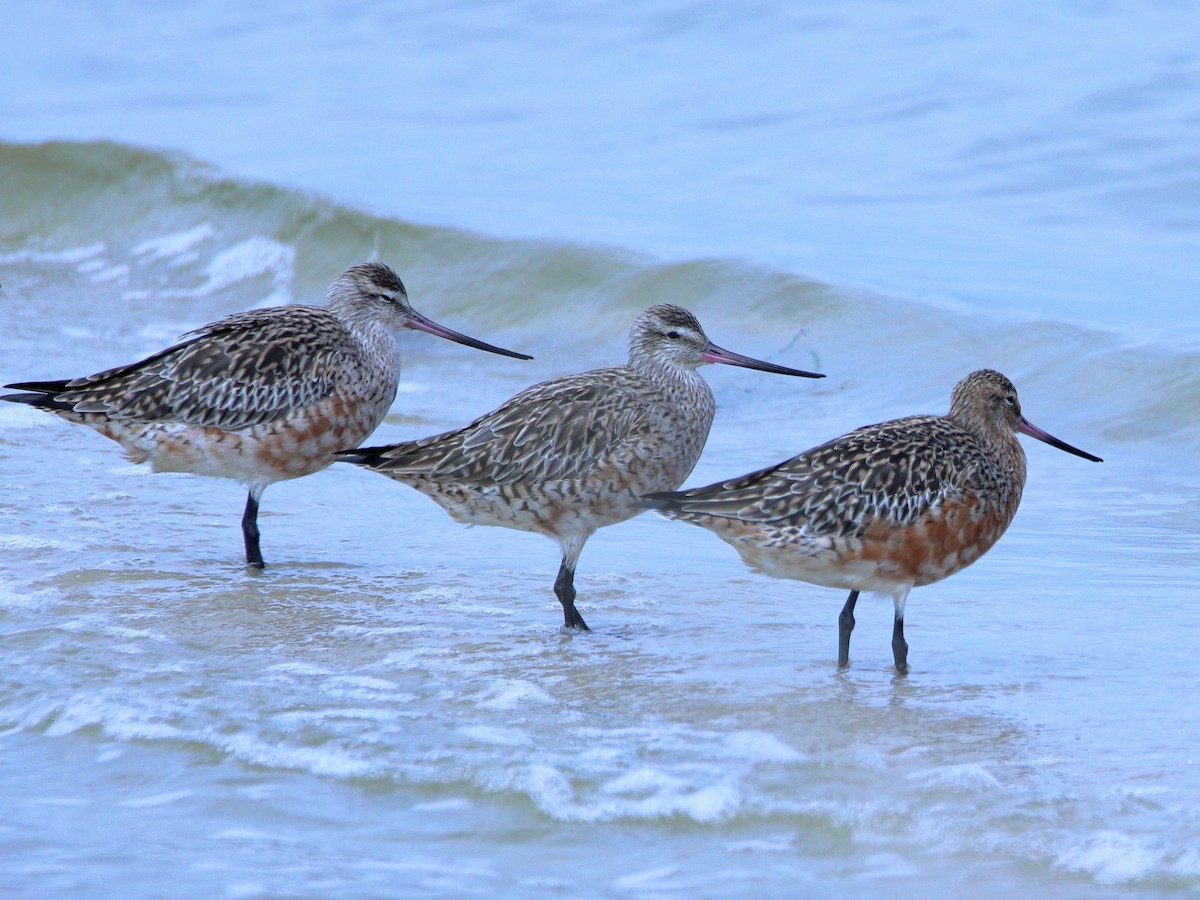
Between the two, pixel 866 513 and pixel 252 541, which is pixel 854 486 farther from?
pixel 252 541

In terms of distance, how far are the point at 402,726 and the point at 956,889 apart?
1.94m

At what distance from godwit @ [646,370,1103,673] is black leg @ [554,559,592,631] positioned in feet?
1.88

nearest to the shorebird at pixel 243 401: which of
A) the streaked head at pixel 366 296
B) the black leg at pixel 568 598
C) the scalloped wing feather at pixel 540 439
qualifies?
the streaked head at pixel 366 296

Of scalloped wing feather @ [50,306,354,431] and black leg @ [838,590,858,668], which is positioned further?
scalloped wing feather @ [50,306,354,431]

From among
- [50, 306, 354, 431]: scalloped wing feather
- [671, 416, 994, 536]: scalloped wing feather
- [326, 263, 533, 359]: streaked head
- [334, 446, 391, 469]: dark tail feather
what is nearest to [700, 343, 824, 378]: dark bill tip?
[326, 263, 533, 359]: streaked head

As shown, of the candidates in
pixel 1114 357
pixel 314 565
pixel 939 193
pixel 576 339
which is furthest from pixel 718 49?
pixel 314 565

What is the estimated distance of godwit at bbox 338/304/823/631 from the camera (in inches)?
279

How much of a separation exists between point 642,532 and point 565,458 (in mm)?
1654

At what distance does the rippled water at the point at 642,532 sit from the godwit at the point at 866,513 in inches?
14.0

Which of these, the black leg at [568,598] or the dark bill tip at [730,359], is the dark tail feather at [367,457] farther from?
the dark bill tip at [730,359]

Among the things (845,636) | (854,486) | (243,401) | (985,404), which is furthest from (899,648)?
(243,401)

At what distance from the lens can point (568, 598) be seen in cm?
693

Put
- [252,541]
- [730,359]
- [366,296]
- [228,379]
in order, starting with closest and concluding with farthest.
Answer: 1. [252,541]
2. [228,379]
3. [730,359]
4. [366,296]

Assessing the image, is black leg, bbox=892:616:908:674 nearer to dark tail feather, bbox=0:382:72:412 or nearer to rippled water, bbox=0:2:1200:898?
rippled water, bbox=0:2:1200:898
